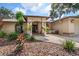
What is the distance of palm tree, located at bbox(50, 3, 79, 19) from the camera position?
344 centimetres

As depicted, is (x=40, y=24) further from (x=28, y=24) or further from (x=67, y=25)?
(x=67, y=25)

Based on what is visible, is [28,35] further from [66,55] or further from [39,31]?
[66,55]

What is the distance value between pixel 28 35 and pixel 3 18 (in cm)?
61

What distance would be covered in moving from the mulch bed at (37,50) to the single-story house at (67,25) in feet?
1.12

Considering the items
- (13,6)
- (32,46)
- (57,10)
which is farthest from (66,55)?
(13,6)

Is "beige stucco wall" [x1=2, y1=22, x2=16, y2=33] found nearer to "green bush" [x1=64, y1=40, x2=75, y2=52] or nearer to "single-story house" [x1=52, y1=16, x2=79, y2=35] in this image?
"single-story house" [x1=52, y1=16, x2=79, y2=35]

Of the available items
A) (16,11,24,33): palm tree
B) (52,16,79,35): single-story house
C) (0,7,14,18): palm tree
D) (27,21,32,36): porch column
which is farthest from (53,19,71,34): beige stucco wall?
(0,7,14,18): palm tree

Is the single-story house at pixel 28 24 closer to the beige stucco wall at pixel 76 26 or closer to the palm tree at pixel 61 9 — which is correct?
the palm tree at pixel 61 9

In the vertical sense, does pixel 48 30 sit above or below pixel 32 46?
above

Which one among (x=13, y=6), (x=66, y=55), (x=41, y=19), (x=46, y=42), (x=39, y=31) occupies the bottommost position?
(x=66, y=55)

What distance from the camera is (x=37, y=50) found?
11.3ft

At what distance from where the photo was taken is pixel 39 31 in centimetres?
349

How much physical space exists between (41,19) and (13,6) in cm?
62

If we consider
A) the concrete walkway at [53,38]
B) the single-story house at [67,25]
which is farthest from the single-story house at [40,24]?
the concrete walkway at [53,38]
